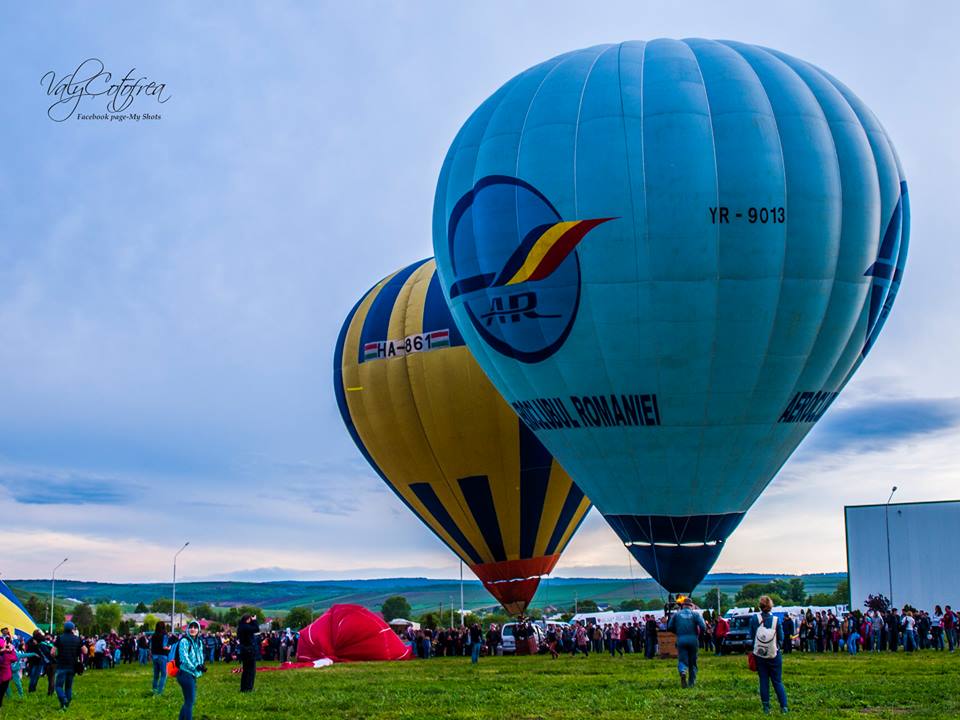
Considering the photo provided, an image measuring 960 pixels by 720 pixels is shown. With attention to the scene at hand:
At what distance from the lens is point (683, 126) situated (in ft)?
65.7

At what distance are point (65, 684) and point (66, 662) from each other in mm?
319

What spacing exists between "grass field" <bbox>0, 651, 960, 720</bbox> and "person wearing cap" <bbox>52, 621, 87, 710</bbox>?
255 mm

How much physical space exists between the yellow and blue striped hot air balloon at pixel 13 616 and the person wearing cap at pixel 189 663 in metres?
22.2

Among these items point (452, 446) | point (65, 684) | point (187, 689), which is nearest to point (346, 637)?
point (452, 446)

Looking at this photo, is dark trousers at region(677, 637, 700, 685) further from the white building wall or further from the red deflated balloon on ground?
the white building wall

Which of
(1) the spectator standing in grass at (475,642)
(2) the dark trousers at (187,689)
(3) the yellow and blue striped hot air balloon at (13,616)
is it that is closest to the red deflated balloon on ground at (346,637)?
(1) the spectator standing in grass at (475,642)

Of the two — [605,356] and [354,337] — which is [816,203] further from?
[354,337]

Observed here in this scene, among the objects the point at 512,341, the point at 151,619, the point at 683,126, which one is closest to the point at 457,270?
the point at 512,341

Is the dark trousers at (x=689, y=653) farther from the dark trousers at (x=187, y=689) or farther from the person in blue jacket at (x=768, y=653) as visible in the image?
the dark trousers at (x=187, y=689)

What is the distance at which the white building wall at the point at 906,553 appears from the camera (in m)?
39.9

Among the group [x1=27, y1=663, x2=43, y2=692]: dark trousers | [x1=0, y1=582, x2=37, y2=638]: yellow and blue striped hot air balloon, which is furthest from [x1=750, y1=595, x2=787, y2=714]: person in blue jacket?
[x1=0, y1=582, x2=37, y2=638]: yellow and blue striped hot air balloon

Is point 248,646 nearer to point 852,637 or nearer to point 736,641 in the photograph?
point 736,641

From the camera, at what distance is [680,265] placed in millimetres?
19719

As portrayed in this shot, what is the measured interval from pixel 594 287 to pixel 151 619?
76911mm
